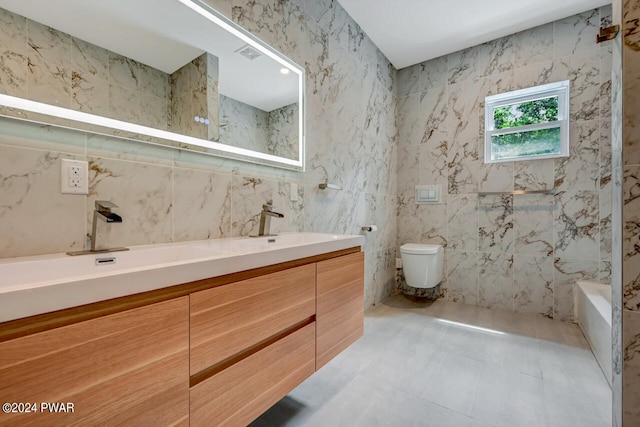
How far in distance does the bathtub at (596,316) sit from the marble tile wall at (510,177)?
108mm

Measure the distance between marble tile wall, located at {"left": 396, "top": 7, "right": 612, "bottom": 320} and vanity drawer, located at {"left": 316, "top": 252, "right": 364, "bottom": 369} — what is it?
183cm

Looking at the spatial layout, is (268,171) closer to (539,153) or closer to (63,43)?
(63,43)

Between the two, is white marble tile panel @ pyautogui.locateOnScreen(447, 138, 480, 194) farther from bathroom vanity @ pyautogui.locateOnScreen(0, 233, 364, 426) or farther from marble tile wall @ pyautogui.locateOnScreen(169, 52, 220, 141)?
marble tile wall @ pyautogui.locateOnScreen(169, 52, 220, 141)

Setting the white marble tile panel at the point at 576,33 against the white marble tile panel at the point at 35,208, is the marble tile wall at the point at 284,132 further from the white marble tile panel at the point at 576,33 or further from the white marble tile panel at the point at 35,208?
the white marble tile panel at the point at 576,33

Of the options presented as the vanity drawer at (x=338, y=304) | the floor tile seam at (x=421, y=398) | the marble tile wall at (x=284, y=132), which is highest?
the marble tile wall at (x=284, y=132)

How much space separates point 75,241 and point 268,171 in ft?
3.07

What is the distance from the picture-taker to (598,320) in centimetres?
172

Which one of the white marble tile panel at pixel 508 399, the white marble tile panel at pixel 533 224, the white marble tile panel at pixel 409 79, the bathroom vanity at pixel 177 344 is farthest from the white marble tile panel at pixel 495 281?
the bathroom vanity at pixel 177 344

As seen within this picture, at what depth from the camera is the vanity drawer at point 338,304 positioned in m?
1.17

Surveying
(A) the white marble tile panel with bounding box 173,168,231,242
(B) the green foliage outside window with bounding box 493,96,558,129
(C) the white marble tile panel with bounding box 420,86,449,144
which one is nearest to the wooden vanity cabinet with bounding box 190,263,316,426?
(A) the white marble tile panel with bounding box 173,168,231,242

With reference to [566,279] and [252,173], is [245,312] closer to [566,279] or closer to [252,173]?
[252,173]

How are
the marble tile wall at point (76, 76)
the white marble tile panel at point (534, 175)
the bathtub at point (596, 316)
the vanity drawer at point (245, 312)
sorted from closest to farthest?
the vanity drawer at point (245, 312), the marble tile wall at point (76, 76), the bathtub at point (596, 316), the white marble tile panel at point (534, 175)

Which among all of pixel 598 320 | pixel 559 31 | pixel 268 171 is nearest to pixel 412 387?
pixel 598 320

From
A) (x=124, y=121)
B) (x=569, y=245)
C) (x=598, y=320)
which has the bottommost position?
(x=598, y=320)
